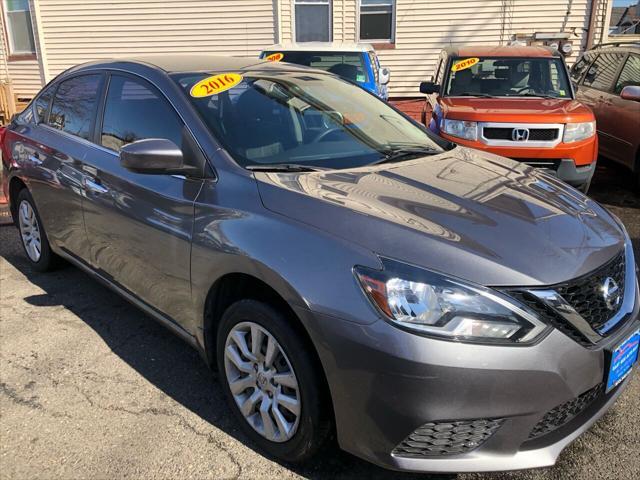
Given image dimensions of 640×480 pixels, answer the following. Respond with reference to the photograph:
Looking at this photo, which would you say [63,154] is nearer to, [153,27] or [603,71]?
[603,71]

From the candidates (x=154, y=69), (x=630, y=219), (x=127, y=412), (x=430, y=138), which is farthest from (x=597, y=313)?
(x=630, y=219)

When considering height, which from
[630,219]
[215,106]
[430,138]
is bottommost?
[630,219]

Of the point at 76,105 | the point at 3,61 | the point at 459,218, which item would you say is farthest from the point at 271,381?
the point at 3,61

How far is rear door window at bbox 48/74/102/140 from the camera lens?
12.1ft

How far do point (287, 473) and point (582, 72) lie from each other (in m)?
8.20

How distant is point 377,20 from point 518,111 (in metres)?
6.94

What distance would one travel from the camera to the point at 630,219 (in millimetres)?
5934

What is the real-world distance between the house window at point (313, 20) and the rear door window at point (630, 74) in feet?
21.6

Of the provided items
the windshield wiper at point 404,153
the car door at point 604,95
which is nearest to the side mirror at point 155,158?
the windshield wiper at point 404,153

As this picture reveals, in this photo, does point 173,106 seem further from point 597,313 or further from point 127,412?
point 597,313

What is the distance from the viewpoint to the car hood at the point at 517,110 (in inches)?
231

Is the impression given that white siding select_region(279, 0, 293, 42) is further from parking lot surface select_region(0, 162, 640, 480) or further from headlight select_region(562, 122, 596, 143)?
parking lot surface select_region(0, 162, 640, 480)

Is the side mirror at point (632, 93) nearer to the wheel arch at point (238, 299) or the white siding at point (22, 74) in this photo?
the wheel arch at point (238, 299)

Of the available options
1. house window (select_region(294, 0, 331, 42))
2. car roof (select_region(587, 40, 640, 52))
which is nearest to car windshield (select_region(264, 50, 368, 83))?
car roof (select_region(587, 40, 640, 52))
